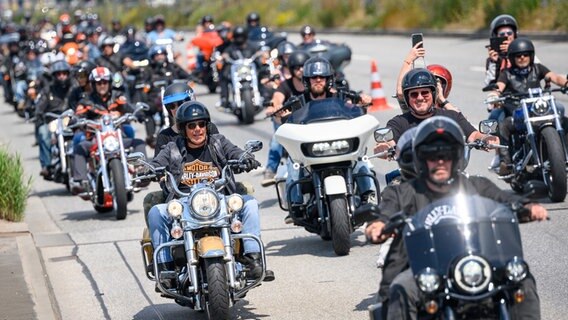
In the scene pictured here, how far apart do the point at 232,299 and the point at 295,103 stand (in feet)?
13.2

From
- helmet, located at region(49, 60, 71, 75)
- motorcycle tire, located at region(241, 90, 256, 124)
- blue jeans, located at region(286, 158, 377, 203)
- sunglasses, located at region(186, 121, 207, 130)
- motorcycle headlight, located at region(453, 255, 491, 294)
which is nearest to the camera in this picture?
motorcycle headlight, located at region(453, 255, 491, 294)

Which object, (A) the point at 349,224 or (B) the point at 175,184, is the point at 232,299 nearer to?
(B) the point at 175,184

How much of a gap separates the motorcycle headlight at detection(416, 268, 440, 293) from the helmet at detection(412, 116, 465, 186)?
0.65 metres

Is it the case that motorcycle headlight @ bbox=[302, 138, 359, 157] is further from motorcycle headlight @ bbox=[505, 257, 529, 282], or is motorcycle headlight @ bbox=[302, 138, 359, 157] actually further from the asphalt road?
motorcycle headlight @ bbox=[505, 257, 529, 282]

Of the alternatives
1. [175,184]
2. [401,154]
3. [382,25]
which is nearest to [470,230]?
[401,154]

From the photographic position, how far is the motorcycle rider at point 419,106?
9602 mm

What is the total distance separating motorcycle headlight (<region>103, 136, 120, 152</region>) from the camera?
15641 millimetres

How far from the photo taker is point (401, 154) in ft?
25.2

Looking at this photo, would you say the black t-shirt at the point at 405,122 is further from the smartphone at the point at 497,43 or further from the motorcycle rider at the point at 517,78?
the smartphone at the point at 497,43

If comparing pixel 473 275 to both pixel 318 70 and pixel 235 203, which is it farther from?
pixel 318 70

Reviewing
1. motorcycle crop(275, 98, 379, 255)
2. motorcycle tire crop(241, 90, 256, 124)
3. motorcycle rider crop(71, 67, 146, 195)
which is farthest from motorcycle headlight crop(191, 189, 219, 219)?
motorcycle tire crop(241, 90, 256, 124)

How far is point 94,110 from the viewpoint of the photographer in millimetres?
16531

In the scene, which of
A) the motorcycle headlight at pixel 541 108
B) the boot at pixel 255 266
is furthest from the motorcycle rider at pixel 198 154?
the motorcycle headlight at pixel 541 108

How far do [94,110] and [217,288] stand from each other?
25.8ft
